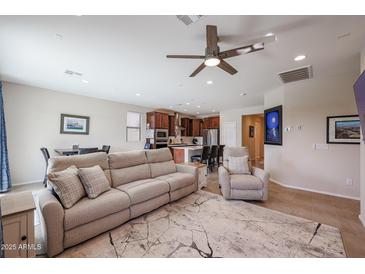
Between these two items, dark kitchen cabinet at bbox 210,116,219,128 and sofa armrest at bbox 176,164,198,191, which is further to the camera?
dark kitchen cabinet at bbox 210,116,219,128

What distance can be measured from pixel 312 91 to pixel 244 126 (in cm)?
404

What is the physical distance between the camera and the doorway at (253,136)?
762 centimetres

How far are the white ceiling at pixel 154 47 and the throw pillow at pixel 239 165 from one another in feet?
6.23

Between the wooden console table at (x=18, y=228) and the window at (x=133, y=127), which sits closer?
the wooden console table at (x=18, y=228)

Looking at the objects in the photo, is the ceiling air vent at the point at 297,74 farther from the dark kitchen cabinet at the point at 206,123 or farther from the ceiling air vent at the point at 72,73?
the dark kitchen cabinet at the point at 206,123

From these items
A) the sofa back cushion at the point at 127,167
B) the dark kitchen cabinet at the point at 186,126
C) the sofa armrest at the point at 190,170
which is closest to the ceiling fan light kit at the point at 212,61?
the sofa back cushion at the point at 127,167

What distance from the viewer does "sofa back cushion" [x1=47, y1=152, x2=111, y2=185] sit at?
6.83 feet

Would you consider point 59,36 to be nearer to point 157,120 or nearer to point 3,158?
point 3,158

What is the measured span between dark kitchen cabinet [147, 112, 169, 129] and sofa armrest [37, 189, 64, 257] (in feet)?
18.3

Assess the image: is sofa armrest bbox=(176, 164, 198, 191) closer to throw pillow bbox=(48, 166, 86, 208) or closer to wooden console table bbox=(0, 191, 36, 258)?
throw pillow bbox=(48, 166, 86, 208)

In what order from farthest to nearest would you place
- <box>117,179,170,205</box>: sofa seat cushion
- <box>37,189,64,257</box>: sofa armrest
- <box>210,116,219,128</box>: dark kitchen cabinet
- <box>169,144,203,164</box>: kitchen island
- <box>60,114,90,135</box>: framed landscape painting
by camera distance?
<box>210,116,219,128</box>: dark kitchen cabinet < <box>169,144,203,164</box>: kitchen island < <box>60,114,90,135</box>: framed landscape painting < <box>117,179,170,205</box>: sofa seat cushion < <box>37,189,64,257</box>: sofa armrest

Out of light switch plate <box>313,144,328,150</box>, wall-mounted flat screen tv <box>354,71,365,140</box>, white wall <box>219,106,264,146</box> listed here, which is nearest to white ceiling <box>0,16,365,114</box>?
wall-mounted flat screen tv <box>354,71,365,140</box>

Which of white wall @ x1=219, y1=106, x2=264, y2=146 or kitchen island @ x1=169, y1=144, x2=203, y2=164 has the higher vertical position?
white wall @ x1=219, y1=106, x2=264, y2=146
